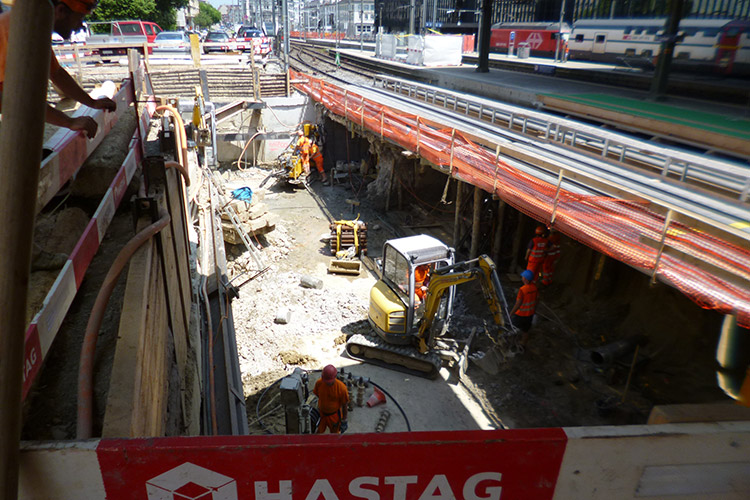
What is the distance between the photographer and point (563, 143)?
45.5 feet

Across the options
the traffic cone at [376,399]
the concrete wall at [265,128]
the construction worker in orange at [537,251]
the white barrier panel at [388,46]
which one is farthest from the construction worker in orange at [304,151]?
the white barrier panel at [388,46]

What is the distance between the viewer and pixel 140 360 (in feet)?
8.50

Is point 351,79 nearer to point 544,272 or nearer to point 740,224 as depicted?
point 544,272

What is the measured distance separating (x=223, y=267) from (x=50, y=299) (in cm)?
879

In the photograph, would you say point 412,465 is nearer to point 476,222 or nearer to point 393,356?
point 393,356

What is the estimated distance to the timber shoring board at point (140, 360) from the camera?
89.7 inches

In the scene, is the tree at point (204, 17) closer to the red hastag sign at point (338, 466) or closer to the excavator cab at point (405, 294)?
the excavator cab at point (405, 294)

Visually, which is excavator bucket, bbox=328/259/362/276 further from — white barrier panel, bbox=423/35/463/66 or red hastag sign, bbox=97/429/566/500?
white barrier panel, bbox=423/35/463/66

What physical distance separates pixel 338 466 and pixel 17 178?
1.49 metres

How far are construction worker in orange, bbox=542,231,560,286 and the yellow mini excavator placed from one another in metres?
2.30

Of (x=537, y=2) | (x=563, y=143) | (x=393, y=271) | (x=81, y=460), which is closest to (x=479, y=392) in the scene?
(x=393, y=271)

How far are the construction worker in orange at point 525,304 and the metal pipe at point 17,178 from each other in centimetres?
1015

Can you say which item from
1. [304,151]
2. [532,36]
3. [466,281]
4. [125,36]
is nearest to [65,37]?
[466,281]

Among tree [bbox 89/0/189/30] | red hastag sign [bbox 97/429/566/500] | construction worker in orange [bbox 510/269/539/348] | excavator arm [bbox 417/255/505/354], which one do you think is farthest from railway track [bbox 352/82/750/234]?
tree [bbox 89/0/189/30]
